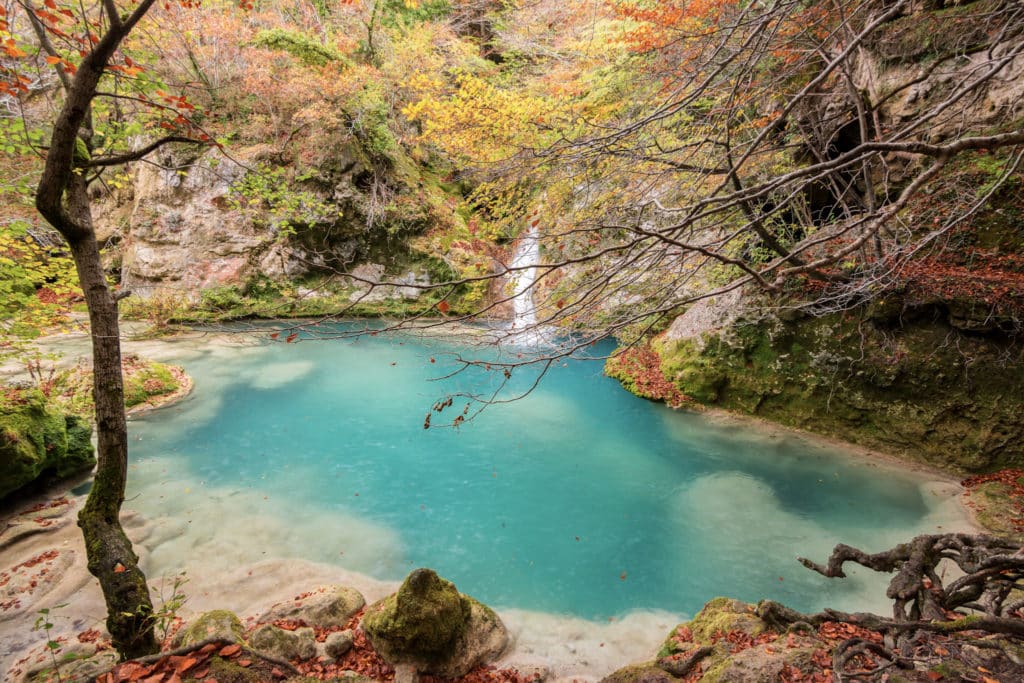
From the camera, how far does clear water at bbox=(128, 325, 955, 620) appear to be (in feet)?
16.4

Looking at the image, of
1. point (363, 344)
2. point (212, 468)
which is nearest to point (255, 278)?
point (363, 344)

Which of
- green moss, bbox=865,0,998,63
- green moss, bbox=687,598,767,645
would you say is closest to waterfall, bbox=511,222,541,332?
green moss, bbox=687,598,767,645

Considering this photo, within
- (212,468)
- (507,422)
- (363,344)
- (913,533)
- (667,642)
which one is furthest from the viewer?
(363,344)

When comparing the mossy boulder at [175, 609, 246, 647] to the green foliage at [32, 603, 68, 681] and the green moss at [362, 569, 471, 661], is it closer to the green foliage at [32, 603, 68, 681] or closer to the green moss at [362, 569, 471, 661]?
the green foliage at [32, 603, 68, 681]

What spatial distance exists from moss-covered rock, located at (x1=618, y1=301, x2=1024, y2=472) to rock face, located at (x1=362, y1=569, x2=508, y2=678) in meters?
6.40

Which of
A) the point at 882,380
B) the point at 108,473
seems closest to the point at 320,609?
the point at 108,473

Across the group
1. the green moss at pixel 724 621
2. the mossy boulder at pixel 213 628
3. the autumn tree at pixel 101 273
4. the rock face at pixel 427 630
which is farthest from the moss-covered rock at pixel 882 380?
the autumn tree at pixel 101 273

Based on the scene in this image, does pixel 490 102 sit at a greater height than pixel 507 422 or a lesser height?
greater

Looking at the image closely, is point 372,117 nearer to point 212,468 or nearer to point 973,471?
point 212,468

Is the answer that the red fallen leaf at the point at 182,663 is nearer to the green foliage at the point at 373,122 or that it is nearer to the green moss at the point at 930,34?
the green moss at the point at 930,34

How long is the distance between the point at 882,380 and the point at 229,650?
8979 millimetres

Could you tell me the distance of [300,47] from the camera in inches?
501

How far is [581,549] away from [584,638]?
1356mm

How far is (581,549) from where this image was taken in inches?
217
